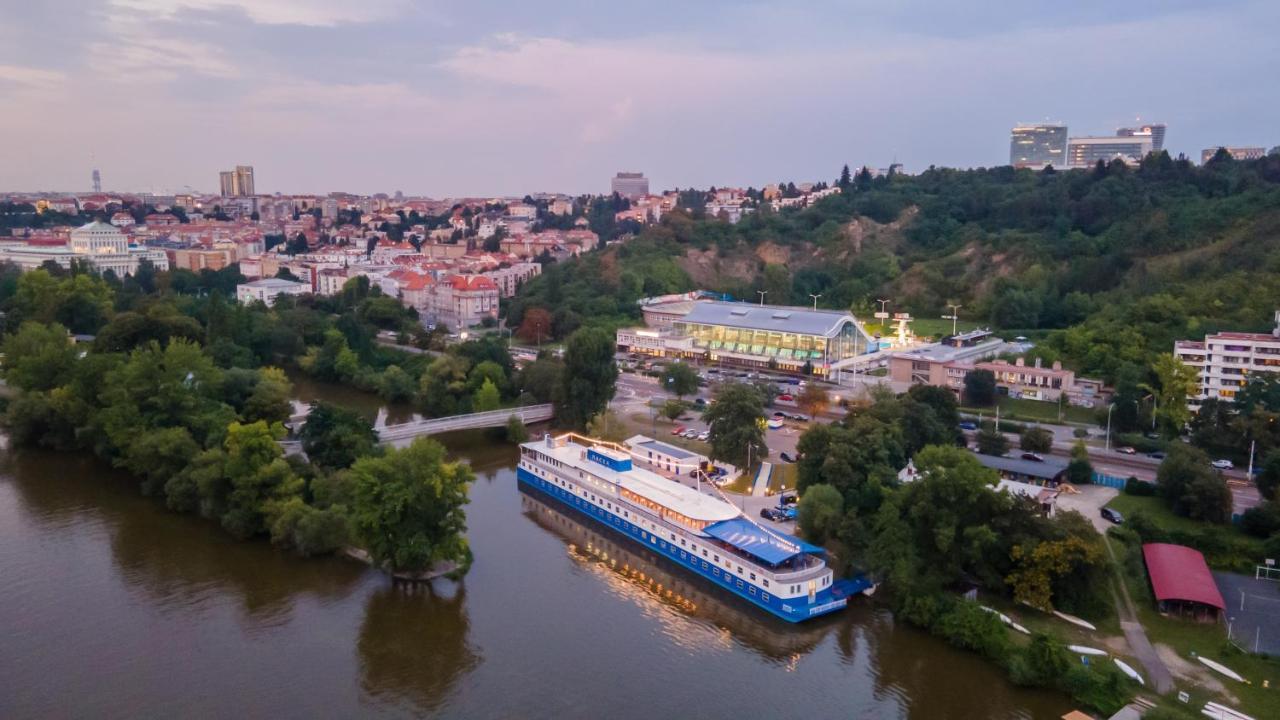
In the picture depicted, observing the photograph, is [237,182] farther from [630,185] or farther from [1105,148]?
[1105,148]

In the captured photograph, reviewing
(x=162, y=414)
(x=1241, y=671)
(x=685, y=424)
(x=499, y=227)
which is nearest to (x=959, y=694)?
(x=1241, y=671)

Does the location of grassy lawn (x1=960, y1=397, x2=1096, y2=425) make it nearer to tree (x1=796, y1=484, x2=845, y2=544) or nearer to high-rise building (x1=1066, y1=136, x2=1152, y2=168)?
tree (x1=796, y1=484, x2=845, y2=544)

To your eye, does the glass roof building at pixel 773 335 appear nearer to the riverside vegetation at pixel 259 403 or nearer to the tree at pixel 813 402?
the tree at pixel 813 402

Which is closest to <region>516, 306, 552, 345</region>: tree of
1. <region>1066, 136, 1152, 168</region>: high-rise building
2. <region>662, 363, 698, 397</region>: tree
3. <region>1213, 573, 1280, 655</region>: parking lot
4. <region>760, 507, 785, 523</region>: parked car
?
<region>662, 363, 698, 397</region>: tree

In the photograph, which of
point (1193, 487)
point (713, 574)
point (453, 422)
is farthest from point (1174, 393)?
point (453, 422)

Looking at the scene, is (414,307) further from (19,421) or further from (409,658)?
(409,658)

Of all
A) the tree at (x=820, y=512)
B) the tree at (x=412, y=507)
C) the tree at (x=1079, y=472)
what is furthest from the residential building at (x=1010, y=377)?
the tree at (x=412, y=507)

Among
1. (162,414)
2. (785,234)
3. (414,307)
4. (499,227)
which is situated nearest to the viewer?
(162,414)
